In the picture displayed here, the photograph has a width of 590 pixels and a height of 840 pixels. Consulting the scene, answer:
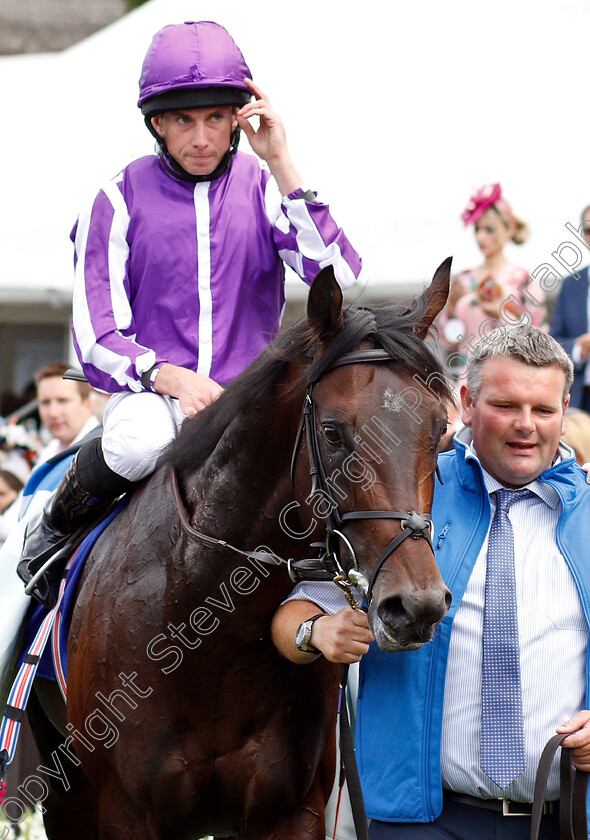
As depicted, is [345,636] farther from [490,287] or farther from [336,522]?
[490,287]

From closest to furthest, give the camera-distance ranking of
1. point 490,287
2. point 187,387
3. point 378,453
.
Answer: point 378,453, point 187,387, point 490,287

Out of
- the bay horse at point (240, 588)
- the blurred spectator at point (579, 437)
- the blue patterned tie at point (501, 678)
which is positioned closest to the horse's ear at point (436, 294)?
the bay horse at point (240, 588)

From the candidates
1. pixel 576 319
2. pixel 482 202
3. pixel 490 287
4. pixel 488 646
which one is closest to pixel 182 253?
pixel 488 646

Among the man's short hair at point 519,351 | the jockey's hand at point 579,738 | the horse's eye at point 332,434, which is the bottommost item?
the jockey's hand at point 579,738

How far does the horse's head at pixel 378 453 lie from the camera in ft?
7.32

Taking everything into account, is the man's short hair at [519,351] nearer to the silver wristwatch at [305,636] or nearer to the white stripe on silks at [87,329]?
the silver wristwatch at [305,636]

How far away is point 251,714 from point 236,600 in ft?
1.09

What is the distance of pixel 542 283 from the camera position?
21.8 feet

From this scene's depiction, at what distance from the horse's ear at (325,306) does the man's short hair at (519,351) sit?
490mm

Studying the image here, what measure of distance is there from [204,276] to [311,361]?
2.67ft

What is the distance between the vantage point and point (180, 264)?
331 centimetres

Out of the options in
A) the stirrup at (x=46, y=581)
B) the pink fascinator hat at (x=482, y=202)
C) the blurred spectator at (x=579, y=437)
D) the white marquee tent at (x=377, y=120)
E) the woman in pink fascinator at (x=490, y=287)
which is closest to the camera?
the stirrup at (x=46, y=581)

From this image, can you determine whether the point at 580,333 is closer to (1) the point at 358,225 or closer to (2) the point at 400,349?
(1) the point at 358,225

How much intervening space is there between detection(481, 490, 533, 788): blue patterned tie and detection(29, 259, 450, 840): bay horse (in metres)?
0.44
